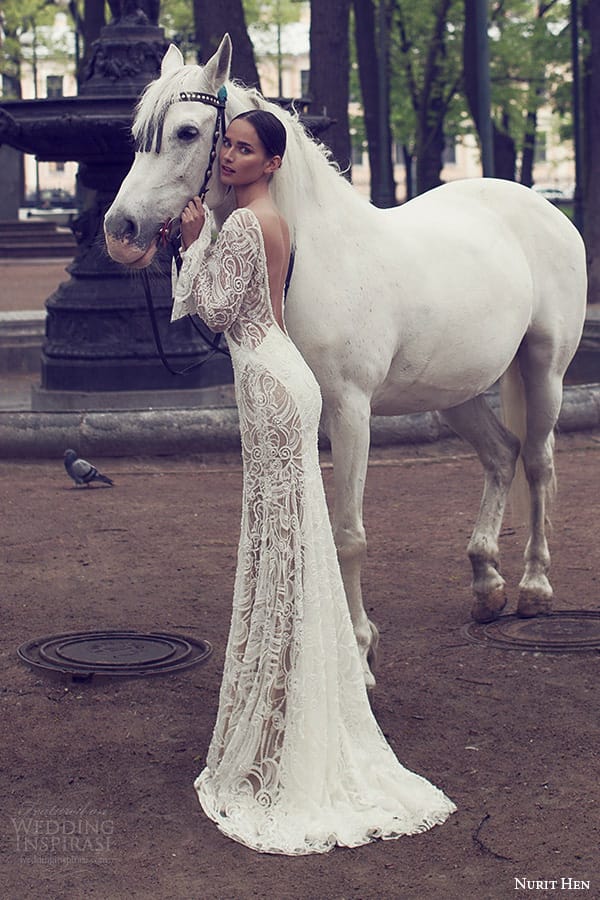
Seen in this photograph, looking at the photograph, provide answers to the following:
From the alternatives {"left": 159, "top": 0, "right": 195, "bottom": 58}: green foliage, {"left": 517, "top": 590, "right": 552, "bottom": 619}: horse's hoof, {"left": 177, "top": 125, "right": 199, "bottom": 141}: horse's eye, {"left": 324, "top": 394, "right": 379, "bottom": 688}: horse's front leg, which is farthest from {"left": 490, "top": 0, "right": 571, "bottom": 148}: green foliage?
{"left": 177, "top": 125, "right": 199, "bottom": 141}: horse's eye

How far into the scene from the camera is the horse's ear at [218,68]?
16.9ft

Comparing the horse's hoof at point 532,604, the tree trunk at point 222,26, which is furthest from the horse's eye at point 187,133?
the tree trunk at point 222,26

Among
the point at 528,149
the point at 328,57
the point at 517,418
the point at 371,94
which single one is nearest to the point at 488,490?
the point at 517,418

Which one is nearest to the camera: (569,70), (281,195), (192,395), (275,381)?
(275,381)

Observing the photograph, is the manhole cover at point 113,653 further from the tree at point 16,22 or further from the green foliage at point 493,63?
the tree at point 16,22

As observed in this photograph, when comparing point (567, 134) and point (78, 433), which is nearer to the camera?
point (78, 433)

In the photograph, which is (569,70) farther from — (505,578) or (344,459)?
(344,459)

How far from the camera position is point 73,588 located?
7652mm

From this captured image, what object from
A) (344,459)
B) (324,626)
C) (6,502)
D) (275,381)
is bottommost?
(6,502)

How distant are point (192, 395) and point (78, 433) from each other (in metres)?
1.96

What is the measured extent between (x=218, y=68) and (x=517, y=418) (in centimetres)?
272

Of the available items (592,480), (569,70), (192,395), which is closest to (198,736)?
(592,480)

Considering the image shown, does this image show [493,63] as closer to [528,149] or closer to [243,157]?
[528,149]

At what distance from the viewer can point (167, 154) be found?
17.0ft
